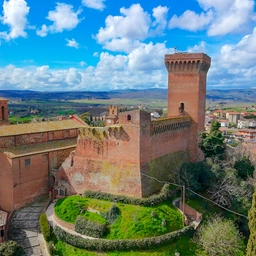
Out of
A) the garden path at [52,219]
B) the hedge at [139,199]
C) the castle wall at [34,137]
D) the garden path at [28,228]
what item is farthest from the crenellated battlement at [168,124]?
the garden path at [28,228]

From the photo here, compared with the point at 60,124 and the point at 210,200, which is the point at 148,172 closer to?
the point at 210,200

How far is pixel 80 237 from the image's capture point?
2528 centimetres

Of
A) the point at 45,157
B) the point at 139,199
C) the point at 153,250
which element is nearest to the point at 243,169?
the point at 139,199

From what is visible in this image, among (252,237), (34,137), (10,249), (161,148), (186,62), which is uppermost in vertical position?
(186,62)

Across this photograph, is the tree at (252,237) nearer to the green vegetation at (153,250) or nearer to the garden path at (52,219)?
the green vegetation at (153,250)

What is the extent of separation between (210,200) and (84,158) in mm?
13829

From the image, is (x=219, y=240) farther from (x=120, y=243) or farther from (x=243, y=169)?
(x=243, y=169)

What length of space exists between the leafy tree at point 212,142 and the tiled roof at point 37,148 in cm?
1582

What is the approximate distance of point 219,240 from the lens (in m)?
25.2

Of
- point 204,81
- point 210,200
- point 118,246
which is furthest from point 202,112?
point 118,246

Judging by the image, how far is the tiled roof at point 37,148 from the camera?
3044 cm

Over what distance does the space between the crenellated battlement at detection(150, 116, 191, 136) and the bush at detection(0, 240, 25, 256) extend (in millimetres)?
15398

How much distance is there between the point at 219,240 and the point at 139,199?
24.4 feet

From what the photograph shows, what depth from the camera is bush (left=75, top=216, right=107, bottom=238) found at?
25.1 metres
